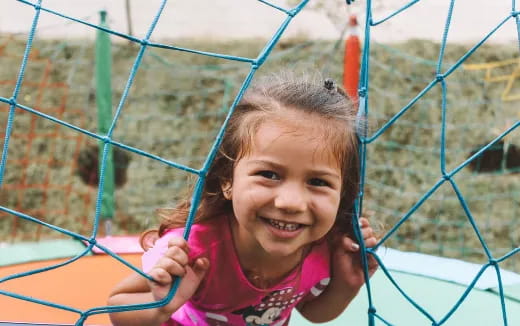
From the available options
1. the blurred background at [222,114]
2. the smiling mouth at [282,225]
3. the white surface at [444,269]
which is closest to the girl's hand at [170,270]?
the smiling mouth at [282,225]

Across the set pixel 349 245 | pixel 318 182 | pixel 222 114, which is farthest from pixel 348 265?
pixel 222 114

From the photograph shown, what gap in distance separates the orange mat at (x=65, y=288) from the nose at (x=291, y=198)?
626 millimetres

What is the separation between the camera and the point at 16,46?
3100mm

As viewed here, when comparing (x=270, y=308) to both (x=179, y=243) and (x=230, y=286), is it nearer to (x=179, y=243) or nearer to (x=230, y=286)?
(x=230, y=286)

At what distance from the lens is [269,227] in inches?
33.7

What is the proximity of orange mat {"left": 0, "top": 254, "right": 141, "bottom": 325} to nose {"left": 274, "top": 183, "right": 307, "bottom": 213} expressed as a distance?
0.63 meters

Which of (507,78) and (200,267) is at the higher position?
(507,78)

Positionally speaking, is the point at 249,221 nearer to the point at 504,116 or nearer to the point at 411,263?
the point at 411,263

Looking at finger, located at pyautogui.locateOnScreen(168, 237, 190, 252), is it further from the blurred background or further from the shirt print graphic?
the blurred background

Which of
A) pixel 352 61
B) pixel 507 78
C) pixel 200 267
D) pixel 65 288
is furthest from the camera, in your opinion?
pixel 507 78

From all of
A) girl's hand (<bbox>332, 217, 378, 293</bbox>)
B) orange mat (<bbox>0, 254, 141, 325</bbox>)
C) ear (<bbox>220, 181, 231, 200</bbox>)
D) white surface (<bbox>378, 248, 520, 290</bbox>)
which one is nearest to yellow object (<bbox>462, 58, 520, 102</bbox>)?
white surface (<bbox>378, 248, 520, 290</bbox>)

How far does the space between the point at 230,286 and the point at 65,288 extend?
2.17 ft

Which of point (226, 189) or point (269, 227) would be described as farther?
point (226, 189)

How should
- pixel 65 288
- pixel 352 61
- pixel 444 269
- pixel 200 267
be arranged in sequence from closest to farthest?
1. pixel 200 267
2. pixel 65 288
3. pixel 444 269
4. pixel 352 61
